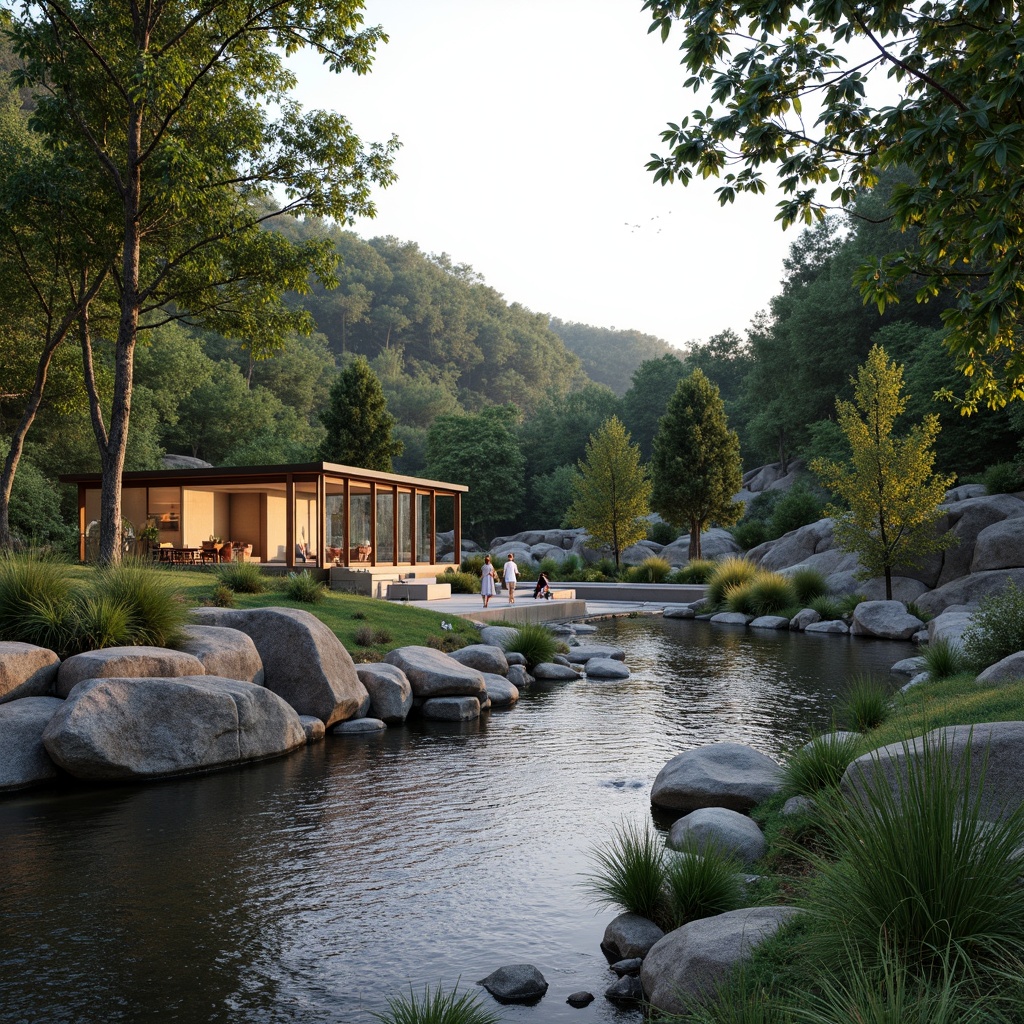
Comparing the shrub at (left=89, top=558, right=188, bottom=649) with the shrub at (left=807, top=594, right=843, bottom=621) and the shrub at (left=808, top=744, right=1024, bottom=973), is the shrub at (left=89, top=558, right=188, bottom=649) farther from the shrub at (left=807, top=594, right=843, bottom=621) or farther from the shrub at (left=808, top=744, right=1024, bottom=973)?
the shrub at (left=807, top=594, right=843, bottom=621)

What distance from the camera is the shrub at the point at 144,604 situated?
10750 millimetres

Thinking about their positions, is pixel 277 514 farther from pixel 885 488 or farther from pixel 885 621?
pixel 885 621

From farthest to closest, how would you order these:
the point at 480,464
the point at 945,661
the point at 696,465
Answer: the point at 480,464 → the point at 696,465 → the point at 945,661

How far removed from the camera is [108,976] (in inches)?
192

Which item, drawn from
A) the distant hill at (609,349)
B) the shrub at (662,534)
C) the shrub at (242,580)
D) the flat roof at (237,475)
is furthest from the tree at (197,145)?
the distant hill at (609,349)

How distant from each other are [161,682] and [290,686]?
89.9 inches

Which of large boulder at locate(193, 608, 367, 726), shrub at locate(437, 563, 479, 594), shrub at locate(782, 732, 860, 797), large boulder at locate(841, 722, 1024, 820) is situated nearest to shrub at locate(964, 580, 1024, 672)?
shrub at locate(782, 732, 860, 797)

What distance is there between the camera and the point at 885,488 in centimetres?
2378

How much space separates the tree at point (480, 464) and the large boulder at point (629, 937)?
4873 cm

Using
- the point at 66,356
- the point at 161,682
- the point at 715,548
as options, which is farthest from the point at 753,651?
the point at 715,548

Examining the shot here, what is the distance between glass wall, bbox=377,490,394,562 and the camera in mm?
28031

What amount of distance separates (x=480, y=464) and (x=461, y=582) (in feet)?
88.2

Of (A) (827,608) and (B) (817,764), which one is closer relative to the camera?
(B) (817,764)

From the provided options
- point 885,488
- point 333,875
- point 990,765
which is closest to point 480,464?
point 885,488
